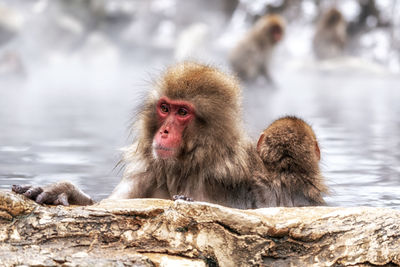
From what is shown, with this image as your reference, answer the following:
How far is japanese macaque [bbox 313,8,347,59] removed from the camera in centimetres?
2195

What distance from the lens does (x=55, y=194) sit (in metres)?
3.70

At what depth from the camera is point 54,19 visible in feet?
66.0

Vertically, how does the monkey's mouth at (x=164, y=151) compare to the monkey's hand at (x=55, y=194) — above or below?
above

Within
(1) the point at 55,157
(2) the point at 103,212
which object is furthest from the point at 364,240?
(1) the point at 55,157

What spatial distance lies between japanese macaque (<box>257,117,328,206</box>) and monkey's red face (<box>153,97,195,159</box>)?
23.9 inches

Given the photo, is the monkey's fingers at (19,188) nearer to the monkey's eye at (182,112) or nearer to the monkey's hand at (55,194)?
the monkey's hand at (55,194)

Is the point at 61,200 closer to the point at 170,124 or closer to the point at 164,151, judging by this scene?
the point at 164,151

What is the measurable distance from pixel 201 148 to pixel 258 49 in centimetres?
1299

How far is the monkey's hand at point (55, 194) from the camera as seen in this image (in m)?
3.53

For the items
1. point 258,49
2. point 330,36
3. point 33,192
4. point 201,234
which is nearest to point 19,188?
point 33,192

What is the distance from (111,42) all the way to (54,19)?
2.61 metres

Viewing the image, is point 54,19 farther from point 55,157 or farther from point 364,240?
point 364,240

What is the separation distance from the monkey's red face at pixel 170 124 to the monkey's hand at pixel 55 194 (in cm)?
53

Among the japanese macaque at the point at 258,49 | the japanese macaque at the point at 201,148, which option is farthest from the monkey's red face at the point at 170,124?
the japanese macaque at the point at 258,49
